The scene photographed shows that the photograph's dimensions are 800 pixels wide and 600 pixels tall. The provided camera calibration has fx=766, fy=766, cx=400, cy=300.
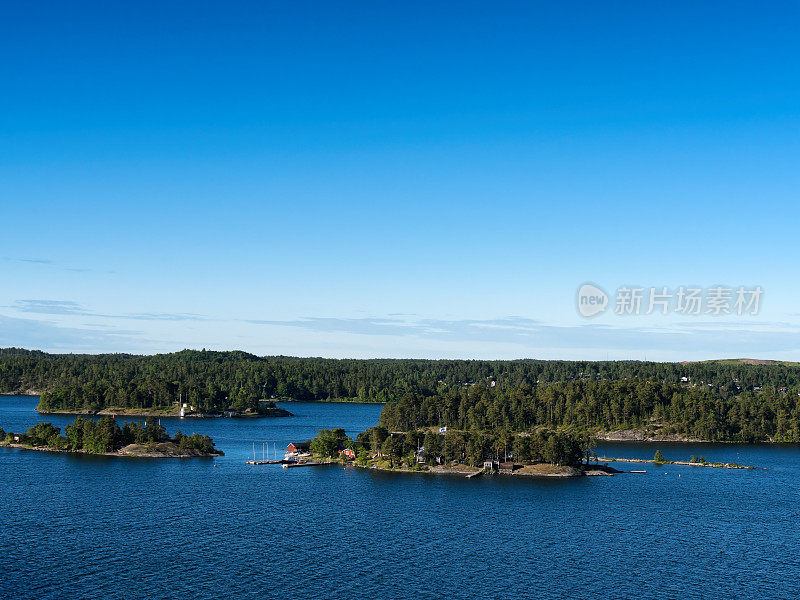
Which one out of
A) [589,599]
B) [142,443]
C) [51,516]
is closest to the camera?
[589,599]

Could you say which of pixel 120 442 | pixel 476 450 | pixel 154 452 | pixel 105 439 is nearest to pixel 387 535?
pixel 476 450

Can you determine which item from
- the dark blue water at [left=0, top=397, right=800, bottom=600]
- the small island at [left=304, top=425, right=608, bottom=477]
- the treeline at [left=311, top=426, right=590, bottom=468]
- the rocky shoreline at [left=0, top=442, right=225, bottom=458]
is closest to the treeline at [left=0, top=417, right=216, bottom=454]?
the rocky shoreline at [left=0, top=442, right=225, bottom=458]

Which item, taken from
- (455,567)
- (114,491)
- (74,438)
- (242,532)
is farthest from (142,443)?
(455,567)

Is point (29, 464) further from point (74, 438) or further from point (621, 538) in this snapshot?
point (621, 538)

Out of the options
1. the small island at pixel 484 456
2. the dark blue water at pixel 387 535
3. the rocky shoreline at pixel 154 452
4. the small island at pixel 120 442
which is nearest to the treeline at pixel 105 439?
the small island at pixel 120 442

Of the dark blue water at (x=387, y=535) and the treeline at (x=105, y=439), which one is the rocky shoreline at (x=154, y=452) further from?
the dark blue water at (x=387, y=535)

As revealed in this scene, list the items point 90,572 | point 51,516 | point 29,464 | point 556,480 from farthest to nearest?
point 29,464, point 556,480, point 51,516, point 90,572
